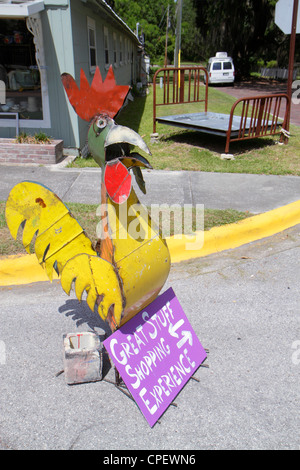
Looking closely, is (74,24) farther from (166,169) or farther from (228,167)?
(228,167)

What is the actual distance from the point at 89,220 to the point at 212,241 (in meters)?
1.49

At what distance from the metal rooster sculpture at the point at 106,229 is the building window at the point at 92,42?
7.96m

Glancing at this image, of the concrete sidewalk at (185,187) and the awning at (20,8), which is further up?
the awning at (20,8)

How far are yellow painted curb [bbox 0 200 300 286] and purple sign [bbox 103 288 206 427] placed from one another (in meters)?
1.59

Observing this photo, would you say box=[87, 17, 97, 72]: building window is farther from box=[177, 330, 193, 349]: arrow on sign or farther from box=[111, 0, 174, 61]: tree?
box=[111, 0, 174, 61]: tree

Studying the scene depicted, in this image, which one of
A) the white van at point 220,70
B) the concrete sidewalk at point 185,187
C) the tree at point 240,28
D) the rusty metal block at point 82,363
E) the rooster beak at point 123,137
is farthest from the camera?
the tree at point 240,28

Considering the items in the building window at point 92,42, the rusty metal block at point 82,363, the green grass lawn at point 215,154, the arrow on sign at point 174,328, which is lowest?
the rusty metal block at point 82,363

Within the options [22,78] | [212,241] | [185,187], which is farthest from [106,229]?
[22,78]

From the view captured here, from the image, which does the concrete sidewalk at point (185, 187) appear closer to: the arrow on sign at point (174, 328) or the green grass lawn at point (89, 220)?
the green grass lawn at point (89, 220)

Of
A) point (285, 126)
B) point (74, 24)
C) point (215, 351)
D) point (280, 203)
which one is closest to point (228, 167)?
point (280, 203)

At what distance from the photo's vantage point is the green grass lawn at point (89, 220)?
425 cm

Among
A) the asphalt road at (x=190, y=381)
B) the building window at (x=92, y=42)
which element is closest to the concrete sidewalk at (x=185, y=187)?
the asphalt road at (x=190, y=381)

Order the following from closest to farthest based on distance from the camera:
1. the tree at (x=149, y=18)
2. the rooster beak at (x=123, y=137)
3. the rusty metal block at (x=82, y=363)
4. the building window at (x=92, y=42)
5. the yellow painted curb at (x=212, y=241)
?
1. the rooster beak at (x=123, y=137)
2. the rusty metal block at (x=82, y=363)
3. the yellow painted curb at (x=212, y=241)
4. the building window at (x=92, y=42)
5. the tree at (x=149, y=18)

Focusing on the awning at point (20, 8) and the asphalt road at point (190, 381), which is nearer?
the asphalt road at point (190, 381)
